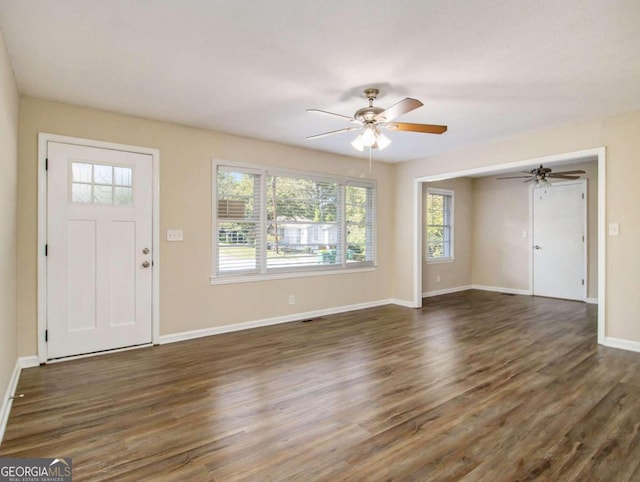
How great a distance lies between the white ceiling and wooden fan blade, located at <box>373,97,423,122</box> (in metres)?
0.24

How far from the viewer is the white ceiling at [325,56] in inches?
80.0

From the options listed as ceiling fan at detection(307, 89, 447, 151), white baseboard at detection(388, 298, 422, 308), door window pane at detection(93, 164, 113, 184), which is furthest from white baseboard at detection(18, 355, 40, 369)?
white baseboard at detection(388, 298, 422, 308)

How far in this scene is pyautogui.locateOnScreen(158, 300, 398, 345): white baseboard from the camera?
4070mm

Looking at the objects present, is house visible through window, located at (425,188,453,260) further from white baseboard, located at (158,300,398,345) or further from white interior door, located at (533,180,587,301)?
white baseboard, located at (158,300,398,345)

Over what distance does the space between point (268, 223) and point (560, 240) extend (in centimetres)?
552

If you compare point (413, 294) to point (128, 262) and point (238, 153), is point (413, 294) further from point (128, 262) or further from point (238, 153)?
point (128, 262)

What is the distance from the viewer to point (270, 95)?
10.6ft

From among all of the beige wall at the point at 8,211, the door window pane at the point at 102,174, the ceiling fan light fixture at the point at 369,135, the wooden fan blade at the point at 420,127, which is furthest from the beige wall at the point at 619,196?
the beige wall at the point at 8,211

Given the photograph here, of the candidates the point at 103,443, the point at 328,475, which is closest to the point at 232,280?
the point at 103,443

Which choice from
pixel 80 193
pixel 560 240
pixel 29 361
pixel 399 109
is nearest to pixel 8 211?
pixel 80 193

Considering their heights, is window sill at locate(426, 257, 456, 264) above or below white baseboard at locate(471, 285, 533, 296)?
above

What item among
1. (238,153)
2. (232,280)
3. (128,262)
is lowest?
(232,280)

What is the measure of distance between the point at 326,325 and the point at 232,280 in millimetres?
1391

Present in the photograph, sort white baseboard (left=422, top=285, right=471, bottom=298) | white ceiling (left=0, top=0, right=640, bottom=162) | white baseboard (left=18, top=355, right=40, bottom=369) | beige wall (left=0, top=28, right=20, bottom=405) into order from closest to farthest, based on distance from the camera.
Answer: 1. white ceiling (left=0, top=0, right=640, bottom=162)
2. beige wall (left=0, top=28, right=20, bottom=405)
3. white baseboard (left=18, top=355, right=40, bottom=369)
4. white baseboard (left=422, top=285, right=471, bottom=298)
